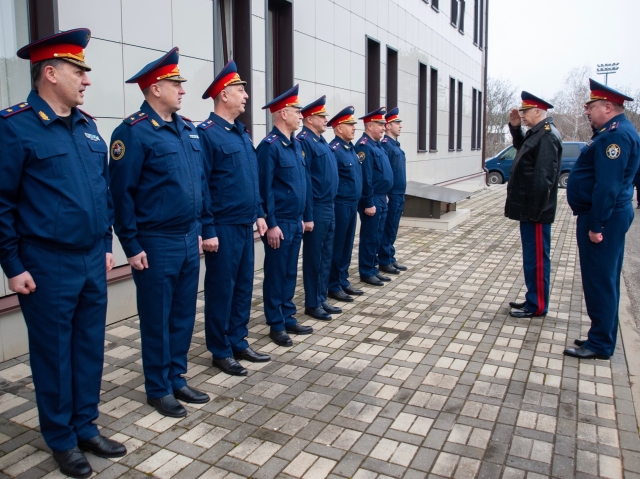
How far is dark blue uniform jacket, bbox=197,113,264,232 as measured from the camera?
433cm

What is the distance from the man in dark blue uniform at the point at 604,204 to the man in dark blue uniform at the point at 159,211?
3.09 m

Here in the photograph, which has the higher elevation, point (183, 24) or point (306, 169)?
point (183, 24)

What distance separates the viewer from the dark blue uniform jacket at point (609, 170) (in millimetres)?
4648

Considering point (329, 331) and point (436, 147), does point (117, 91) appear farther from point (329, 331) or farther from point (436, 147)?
point (436, 147)

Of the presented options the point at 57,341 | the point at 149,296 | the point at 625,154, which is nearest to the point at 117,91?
the point at 149,296

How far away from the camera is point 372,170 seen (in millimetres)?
7246

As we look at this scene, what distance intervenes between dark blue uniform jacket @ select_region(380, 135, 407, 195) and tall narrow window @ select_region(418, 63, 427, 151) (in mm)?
8721

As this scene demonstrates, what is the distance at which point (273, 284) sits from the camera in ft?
17.0

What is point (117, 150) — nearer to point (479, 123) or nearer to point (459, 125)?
point (459, 125)

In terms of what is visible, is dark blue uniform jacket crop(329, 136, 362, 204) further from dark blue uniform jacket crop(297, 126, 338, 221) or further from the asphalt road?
the asphalt road

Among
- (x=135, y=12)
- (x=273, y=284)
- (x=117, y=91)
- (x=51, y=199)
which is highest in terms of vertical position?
(x=135, y=12)

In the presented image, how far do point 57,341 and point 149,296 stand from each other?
0.73 m

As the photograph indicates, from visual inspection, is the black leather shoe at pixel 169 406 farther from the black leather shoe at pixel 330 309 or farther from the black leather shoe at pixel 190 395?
the black leather shoe at pixel 330 309

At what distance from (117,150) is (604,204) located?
3.58 m
